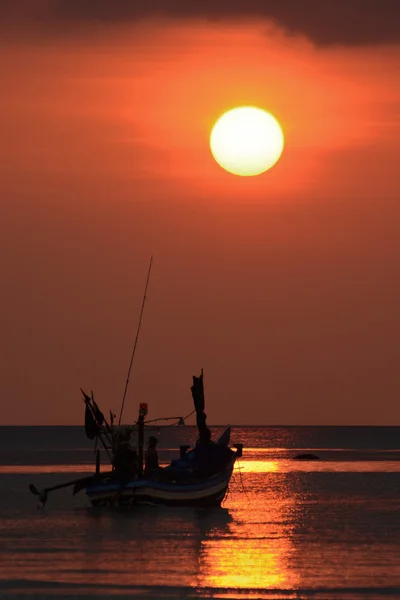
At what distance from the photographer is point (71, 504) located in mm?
59812

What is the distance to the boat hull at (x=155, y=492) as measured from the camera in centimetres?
5369

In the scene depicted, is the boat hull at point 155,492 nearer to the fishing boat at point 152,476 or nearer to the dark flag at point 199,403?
the fishing boat at point 152,476

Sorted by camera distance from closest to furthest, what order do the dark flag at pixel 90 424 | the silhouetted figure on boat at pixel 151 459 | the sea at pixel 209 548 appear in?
the sea at pixel 209 548 < the silhouetted figure on boat at pixel 151 459 < the dark flag at pixel 90 424

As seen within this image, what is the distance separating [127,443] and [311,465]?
63653mm

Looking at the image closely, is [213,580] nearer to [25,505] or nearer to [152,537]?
[152,537]

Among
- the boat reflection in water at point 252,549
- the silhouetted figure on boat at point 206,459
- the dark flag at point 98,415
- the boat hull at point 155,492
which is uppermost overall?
the dark flag at point 98,415

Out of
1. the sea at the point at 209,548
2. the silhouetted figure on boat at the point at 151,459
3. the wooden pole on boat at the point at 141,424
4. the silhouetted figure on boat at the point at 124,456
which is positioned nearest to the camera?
the sea at the point at 209,548

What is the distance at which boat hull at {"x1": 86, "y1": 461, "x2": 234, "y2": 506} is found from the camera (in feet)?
176

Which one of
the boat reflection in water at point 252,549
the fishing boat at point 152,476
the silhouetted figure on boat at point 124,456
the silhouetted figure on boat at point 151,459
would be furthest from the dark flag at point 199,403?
the boat reflection in water at point 252,549

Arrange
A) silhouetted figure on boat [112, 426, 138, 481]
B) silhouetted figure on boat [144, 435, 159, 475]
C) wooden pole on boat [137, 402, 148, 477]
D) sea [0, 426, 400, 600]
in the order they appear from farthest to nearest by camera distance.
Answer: silhouetted figure on boat [144, 435, 159, 475] < wooden pole on boat [137, 402, 148, 477] < silhouetted figure on boat [112, 426, 138, 481] < sea [0, 426, 400, 600]

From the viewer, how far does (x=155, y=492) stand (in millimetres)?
53812

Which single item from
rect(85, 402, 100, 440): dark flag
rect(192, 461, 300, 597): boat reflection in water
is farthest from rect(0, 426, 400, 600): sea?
rect(85, 402, 100, 440): dark flag

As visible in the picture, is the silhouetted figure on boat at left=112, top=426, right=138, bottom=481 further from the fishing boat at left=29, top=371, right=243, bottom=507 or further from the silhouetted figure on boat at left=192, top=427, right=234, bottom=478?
the silhouetted figure on boat at left=192, top=427, right=234, bottom=478

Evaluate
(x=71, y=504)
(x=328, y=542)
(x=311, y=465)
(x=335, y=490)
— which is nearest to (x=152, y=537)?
(x=328, y=542)
